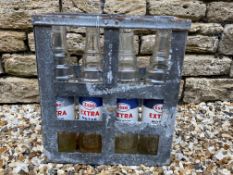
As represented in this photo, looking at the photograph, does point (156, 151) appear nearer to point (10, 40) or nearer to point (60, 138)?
point (60, 138)

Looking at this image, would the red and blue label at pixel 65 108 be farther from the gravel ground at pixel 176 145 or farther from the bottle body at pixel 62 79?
the gravel ground at pixel 176 145

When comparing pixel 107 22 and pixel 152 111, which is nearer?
pixel 107 22

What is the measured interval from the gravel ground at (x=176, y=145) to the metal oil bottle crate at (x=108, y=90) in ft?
0.13

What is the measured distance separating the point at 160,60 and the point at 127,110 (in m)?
0.21

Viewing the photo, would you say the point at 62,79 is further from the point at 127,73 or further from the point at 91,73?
the point at 127,73

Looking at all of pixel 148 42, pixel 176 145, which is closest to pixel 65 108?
pixel 176 145

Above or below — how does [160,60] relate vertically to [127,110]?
above

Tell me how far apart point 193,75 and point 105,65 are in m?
0.85

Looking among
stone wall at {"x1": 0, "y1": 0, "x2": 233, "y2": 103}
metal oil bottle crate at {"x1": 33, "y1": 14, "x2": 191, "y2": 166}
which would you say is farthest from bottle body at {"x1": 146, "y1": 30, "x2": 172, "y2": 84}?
stone wall at {"x1": 0, "y1": 0, "x2": 233, "y2": 103}

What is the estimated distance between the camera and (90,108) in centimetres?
118

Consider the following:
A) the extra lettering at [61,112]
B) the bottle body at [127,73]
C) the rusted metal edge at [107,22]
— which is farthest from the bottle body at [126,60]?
the extra lettering at [61,112]

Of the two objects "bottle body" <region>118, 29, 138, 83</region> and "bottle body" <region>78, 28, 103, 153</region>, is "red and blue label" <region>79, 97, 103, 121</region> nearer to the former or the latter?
"bottle body" <region>78, 28, 103, 153</region>

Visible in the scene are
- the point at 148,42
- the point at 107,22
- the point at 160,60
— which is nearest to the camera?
the point at 107,22

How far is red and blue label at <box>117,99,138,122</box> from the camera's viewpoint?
1174 mm
